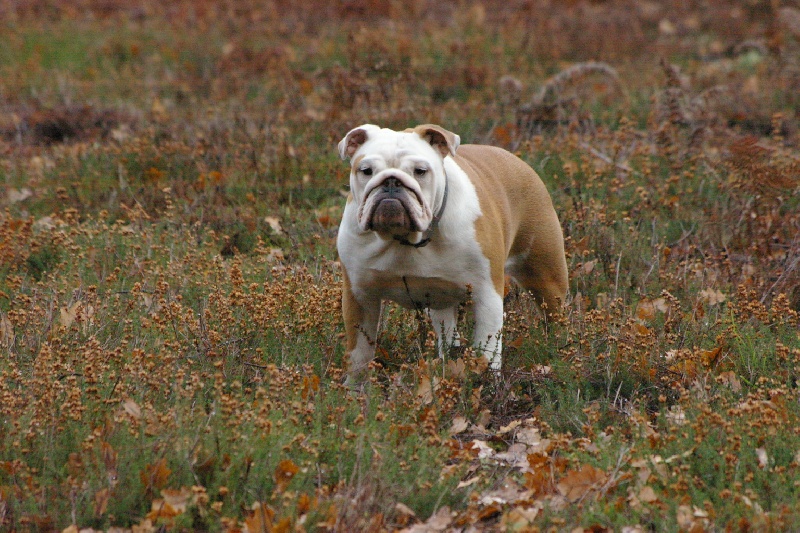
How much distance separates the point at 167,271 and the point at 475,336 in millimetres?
2180

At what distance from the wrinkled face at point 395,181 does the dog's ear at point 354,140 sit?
22 mm

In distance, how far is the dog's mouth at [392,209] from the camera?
181 inches

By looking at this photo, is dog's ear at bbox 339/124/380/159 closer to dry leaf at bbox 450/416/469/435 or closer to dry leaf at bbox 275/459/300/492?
dry leaf at bbox 450/416/469/435

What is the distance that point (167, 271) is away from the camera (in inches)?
249

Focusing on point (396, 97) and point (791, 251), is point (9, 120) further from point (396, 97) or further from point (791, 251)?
point (791, 251)

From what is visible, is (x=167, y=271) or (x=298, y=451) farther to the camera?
(x=167, y=271)

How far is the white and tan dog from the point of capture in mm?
4719

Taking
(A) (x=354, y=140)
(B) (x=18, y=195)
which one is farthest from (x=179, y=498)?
(B) (x=18, y=195)

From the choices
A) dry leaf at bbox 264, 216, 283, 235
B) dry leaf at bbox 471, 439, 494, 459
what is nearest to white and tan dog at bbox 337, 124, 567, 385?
dry leaf at bbox 471, 439, 494, 459

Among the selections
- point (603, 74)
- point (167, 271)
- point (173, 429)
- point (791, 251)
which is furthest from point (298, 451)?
point (603, 74)

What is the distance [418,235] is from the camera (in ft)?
16.0

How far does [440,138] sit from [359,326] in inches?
40.6

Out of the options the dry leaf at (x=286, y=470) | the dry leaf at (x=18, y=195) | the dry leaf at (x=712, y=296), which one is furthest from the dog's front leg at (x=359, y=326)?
the dry leaf at (x=18, y=195)

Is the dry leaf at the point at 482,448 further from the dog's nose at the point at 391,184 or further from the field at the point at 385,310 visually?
the dog's nose at the point at 391,184
